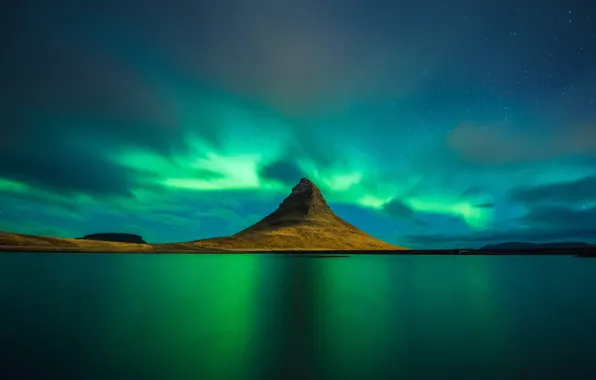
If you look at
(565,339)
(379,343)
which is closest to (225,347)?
(379,343)

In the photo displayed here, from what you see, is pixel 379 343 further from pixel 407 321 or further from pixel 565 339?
pixel 565 339

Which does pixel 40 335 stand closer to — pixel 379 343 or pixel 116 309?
pixel 116 309

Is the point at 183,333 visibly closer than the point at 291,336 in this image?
No

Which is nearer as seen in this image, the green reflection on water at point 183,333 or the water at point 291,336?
the water at point 291,336

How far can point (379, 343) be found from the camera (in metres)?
19.1

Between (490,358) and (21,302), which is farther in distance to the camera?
(21,302)

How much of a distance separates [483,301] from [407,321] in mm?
14095

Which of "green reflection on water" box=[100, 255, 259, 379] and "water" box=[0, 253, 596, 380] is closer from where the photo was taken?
"water" box=[0, 253, 596, 380]

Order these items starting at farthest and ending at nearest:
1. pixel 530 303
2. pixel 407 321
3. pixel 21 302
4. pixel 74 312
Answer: pixel 530 303 → pixel 21 302 → pixel 74 312 → pixel 407 321

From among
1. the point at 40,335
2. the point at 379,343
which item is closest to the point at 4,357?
the point at 40,335

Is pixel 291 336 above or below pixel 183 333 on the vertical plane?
above

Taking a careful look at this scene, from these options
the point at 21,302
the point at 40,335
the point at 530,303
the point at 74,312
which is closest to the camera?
the point at 40,335

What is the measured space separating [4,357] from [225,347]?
→ 9.24 meters

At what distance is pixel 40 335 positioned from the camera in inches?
768
